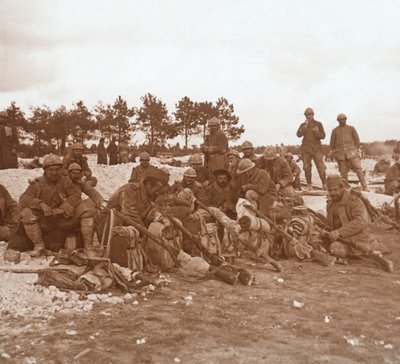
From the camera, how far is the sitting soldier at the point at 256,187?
7.81 metres

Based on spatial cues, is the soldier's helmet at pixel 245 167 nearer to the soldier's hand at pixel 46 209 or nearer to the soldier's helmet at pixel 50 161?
the soldier's helmet at pixel 50 161

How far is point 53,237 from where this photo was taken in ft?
22.9

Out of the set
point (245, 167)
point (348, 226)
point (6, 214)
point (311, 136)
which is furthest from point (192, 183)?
point (311, 136)

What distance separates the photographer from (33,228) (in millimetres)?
6734

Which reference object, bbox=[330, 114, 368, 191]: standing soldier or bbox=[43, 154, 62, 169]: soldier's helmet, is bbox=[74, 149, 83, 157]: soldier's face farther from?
bbox=[330, 114, 368, 191]: standing soldier

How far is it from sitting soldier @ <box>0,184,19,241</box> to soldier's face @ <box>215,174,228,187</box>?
3.27 metres

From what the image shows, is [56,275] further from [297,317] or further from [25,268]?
[297,317]

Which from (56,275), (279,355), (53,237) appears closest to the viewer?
(279,355)

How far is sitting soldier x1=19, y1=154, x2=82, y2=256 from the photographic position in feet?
22.0

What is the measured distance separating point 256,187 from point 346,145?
5950mm

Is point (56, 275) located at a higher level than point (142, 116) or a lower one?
lower

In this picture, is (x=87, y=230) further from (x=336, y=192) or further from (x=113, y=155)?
(x=113, y=155)

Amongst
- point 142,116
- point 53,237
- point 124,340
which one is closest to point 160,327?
point 124,340

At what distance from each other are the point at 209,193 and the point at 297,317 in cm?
395
